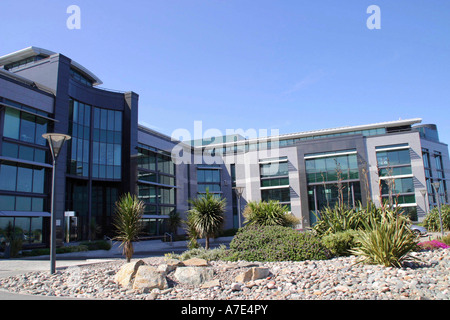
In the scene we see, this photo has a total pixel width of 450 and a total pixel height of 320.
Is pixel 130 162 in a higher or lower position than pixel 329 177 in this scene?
higher

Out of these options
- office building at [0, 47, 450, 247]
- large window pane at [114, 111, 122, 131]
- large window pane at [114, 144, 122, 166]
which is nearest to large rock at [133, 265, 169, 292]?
office building at [0, 47, 450, 247]

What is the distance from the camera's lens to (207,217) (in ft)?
60.0

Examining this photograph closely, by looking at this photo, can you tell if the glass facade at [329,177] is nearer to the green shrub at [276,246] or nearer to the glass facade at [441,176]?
the glass facade at [441,176]

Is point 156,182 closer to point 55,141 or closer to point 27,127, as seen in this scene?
point 27,127

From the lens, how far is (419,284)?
753 centimetres

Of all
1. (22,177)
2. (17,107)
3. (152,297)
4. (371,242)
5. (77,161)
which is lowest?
(152,297)

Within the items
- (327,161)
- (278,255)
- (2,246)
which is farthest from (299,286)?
(327,161)

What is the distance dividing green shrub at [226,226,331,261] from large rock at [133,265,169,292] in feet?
12.0

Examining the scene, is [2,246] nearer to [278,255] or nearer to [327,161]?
[278,255]

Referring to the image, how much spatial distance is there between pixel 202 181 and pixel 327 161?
20.5 meters

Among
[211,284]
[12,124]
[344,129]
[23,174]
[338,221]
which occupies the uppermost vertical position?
[344,129]

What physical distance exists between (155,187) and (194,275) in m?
36.2

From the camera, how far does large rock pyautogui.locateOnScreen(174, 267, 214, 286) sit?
29.8ft

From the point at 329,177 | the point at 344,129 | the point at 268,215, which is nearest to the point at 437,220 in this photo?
the point at 268,215
